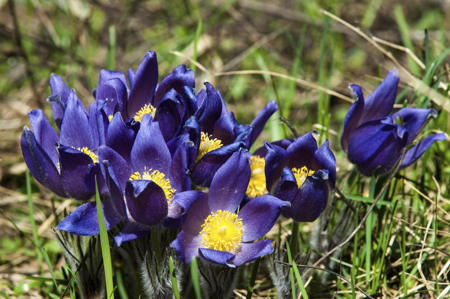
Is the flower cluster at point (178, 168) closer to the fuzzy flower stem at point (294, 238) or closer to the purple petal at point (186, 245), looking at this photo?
the purple petal at point (186, 245)

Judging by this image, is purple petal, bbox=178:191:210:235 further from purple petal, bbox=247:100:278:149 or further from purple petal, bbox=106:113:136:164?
purple petal, bbox=247:100:278:149

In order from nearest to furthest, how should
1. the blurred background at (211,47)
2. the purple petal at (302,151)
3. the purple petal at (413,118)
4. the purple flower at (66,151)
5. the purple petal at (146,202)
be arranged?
the purple petal at (146,202) → the purple flower at (66,151) → the purple petal at (302,151) → the purple petal at (413,118) → the blurred background at (211,47)

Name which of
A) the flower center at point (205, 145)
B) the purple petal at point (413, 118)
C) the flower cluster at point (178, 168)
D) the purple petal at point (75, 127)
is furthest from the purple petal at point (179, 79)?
the purple petal at point (413, 118)

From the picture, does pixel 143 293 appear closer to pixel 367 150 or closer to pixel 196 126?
pixel 196 126

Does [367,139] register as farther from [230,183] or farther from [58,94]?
[58,94]

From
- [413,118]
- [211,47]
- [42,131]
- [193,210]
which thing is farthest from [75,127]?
[211,47]

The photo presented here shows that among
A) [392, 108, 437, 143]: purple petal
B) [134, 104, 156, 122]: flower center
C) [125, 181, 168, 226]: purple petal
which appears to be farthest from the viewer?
[392, 108, 437, 143]: purple petal

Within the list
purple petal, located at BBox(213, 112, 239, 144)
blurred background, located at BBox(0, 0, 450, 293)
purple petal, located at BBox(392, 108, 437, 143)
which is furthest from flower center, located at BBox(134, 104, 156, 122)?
blurred background, located at BBox(0, 0, 450, 293)

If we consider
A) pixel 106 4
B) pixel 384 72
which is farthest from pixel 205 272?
pixel 384 72
